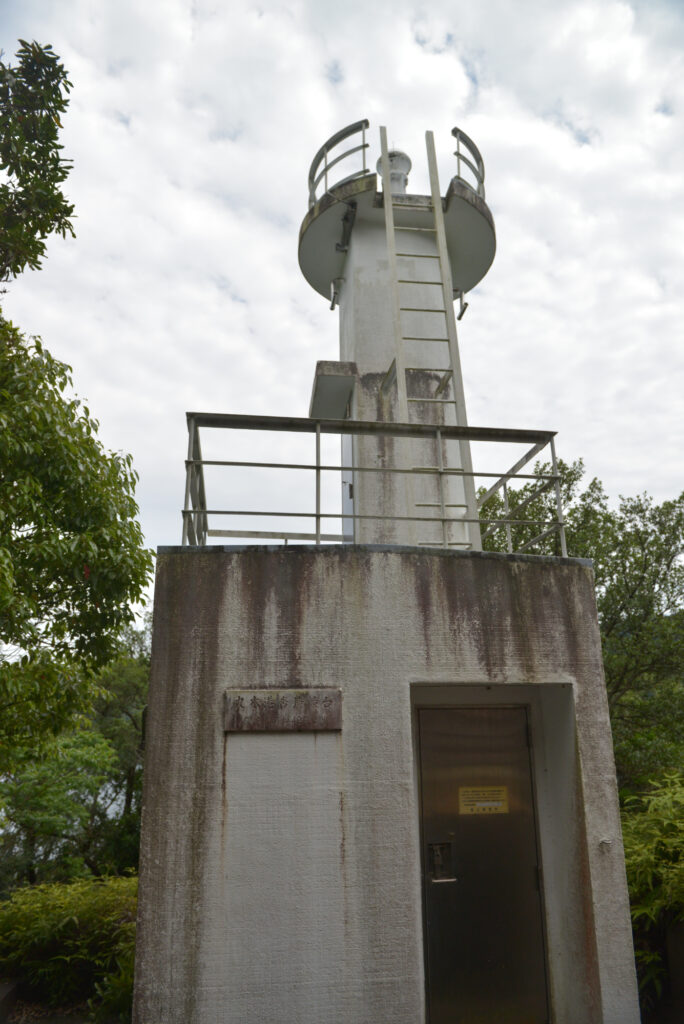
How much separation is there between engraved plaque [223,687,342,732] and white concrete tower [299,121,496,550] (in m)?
2.67

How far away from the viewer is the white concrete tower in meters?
8.05

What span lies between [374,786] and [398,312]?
5255mm

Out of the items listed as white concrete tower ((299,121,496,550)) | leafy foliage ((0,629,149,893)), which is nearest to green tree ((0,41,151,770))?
white concrete tower ((299,121,496,550))

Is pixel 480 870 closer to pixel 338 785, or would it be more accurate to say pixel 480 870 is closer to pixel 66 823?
pixel 338 785

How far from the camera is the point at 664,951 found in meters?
6.09

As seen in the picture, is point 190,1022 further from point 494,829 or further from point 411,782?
point 494,829

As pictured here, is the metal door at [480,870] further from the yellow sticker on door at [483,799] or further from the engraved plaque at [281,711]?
the engraved plaque at [281,711]

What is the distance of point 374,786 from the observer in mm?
A: 4930

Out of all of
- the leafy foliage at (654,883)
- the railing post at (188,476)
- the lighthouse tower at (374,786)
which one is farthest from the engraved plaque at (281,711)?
the leafy foliage at (654,883)

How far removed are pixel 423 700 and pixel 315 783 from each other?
59.3 inches

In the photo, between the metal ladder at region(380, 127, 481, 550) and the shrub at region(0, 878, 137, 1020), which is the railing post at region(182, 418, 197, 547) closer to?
the metal ladder at region(380, 127, 481, 550)

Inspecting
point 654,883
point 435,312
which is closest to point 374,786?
point 654,883

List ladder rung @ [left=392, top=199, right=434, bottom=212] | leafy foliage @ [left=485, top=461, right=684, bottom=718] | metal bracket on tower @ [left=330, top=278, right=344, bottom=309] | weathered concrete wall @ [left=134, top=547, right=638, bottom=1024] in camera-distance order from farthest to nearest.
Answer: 1. leafy foliage @ [left=485, top=461, right=684, bottom=718]
2. metal bracket on tower @ [left=330, top=278, right=344, bottom=309]
3. ladder rung @ [left=392, top=199, right=434, bottom=212]
4. weathered concrete wall @ [left=134, top=547, right=638, bottom=1024]

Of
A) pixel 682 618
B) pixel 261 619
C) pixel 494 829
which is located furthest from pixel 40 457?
pixel 682 618
